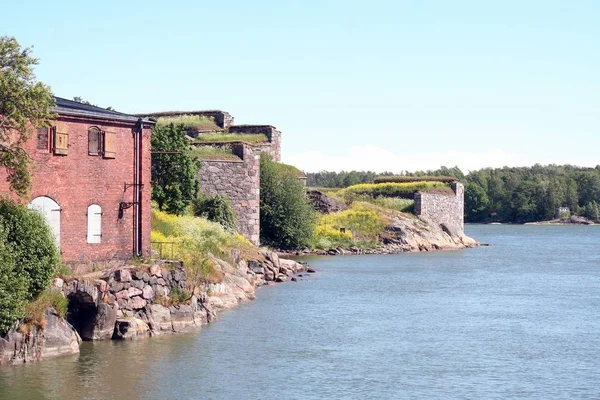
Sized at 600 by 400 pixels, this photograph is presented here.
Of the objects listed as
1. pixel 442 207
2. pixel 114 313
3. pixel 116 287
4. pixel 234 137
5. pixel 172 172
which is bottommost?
pixel 114 313

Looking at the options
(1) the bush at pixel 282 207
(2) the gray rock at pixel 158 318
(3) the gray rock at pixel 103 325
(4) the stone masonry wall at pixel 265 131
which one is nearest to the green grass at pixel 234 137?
(4) the stone masonry wall at pixel 265 131

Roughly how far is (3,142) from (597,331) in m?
21.6

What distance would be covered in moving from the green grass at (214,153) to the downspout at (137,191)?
74.1 feet

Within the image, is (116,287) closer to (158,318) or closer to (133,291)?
(133,291)

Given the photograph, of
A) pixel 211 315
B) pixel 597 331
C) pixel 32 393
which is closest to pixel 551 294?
pixel 597 331

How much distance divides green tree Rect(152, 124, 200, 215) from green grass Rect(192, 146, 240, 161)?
18.4 feet

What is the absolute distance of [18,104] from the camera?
27844mm

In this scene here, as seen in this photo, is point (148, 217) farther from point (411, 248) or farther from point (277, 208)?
point (411, 248)

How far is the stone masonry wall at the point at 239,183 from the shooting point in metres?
56.8

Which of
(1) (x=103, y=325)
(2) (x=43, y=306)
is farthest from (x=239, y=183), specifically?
(2) (x=43, y=306)

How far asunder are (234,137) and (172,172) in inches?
539

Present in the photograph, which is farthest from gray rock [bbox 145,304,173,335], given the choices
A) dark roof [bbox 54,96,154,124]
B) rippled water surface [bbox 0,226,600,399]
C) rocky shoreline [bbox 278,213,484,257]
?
rocky shoreline [bbox 278,213,484,257]

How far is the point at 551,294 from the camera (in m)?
46.9

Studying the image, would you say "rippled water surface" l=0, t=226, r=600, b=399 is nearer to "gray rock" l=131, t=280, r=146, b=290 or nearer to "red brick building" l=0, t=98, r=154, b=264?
"gray rock" l=131, t=280, r=146, b=290
